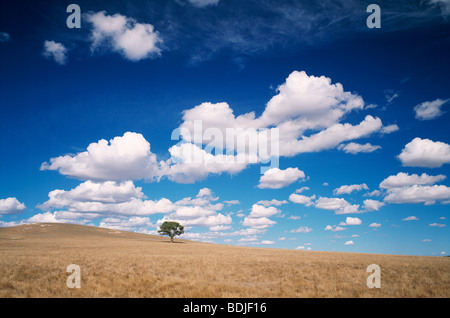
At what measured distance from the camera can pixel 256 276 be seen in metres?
18.6

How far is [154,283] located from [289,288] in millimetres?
7838

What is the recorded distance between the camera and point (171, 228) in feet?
319

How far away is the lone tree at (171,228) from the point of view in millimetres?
96250

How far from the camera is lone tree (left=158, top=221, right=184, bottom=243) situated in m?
96.2
